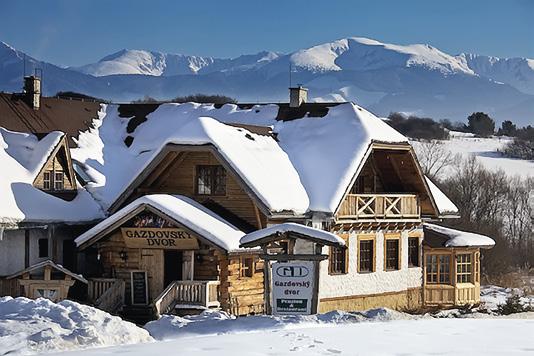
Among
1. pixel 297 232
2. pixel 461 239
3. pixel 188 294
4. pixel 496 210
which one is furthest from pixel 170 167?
pixel 496 210

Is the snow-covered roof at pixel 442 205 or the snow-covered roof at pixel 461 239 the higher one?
the snow-covered roof at pixel 442 205

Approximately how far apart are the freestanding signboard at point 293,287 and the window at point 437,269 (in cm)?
1678

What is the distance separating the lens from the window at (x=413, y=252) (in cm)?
3734

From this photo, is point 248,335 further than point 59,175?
No

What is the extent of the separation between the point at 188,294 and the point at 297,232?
826 cm

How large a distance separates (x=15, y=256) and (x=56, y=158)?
384cm

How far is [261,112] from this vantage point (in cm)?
3891

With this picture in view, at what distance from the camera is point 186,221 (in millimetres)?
30188

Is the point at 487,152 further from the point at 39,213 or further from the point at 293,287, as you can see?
the point at 293,287

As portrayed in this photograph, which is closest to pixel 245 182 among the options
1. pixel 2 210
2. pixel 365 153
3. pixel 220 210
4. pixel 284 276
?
pixel 220 210

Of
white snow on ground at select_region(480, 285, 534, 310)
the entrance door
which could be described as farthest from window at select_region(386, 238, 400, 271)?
the entrance door

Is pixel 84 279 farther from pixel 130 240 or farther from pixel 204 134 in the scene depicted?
pixel 204 134

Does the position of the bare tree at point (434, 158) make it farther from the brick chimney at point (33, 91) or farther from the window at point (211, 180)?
the window at point (211, 180)

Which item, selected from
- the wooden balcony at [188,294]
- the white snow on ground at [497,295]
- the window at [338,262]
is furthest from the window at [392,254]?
the wooden balcony at [188,294]
